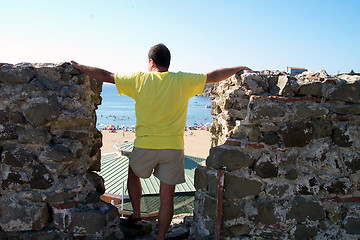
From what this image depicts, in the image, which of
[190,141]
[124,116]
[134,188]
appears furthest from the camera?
[124,116]

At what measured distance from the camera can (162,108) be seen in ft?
9.51

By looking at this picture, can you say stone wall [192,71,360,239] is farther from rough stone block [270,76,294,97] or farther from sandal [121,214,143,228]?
sandal [121,214,143,228]

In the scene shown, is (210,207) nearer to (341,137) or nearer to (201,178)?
(201,178)

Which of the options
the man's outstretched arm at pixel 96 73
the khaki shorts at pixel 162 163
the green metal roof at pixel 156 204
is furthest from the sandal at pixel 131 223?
the green metal roof at pixel 156 204

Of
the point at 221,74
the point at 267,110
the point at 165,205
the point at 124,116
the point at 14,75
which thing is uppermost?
the point at 221,74

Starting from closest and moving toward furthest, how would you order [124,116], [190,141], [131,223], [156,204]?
[131,223], [156,204], [190,141], [124,116]

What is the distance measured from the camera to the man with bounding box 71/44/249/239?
9.52 feet

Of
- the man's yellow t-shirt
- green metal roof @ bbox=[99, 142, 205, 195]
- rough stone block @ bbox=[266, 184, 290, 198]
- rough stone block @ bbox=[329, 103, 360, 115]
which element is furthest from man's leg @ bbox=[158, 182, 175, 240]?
green metal roof @ bbox=[99, 142, 205, 195]

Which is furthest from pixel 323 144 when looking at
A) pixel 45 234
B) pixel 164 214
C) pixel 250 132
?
pixel 45 234

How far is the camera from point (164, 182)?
9.71ft

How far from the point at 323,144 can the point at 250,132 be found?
0.63 metres

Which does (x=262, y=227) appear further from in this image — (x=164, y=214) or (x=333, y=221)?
(x=164, y=214)

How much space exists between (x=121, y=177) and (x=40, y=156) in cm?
657

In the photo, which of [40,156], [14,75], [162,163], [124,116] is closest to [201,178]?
[162,163]
